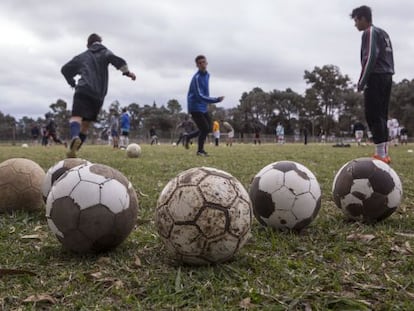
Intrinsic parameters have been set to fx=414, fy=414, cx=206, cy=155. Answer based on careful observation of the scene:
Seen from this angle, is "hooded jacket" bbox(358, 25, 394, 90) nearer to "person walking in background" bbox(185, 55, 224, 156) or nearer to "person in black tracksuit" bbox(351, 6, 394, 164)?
"person in black tracksuit" bbox(351, 6, 394, 164)

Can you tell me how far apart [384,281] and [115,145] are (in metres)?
22.6

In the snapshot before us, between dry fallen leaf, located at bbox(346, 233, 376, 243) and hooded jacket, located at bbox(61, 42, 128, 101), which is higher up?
hooded jacket, located at bbox(61, 42, 128, 101)

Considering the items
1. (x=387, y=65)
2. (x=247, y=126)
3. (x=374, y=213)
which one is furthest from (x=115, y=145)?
(x=247, y=126)

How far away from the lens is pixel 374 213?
12.6 ft

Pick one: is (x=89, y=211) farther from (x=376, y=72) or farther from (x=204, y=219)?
(x=376, y=72)

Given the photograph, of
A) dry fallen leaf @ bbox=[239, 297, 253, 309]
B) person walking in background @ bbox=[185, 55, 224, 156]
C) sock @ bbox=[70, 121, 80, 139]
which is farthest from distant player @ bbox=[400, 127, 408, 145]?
dry fallen leaf @ bbox=[239, 297, 253, 309]

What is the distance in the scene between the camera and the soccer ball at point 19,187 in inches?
169

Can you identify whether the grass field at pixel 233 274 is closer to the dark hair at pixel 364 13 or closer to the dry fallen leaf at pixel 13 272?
the dry fallen leaf at pixel 13 272

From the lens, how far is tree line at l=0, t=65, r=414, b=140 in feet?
270

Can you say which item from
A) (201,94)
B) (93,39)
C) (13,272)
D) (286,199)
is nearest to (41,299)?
(13,272)

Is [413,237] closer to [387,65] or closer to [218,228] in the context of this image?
[218,228]

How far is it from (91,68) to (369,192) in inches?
243

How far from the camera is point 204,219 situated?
103 inches

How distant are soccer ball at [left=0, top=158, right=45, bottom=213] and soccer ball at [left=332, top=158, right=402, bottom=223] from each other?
3.13 metres
